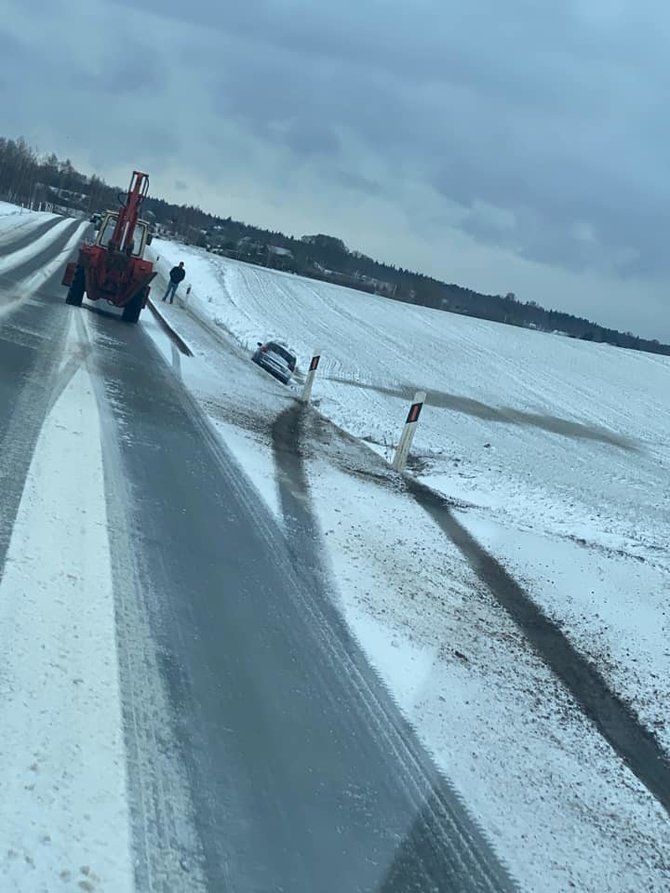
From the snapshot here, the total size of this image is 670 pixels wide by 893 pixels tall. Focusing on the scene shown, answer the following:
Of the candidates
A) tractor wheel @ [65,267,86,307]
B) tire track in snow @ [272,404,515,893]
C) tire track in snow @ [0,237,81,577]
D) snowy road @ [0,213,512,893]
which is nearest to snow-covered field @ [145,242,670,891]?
tire track in snow @ [272,404,515,893]

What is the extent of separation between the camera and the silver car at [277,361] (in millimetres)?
25170

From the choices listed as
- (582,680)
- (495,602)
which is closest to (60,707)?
(582,680)

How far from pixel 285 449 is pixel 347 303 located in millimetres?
68849

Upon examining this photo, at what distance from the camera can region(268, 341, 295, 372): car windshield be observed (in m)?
25.8

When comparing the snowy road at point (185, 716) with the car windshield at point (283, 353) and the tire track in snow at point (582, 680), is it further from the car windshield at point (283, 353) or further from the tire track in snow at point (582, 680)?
the car windshield at point (283, 353)

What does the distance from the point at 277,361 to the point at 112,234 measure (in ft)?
17.4

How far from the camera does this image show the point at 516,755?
550 cm

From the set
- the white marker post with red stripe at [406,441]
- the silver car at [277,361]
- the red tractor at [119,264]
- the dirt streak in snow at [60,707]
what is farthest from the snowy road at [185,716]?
the silver car at [277,361]

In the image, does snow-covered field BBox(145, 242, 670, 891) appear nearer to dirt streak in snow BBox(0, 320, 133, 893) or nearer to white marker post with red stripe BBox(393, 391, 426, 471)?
white marker post with red stripe BBox(393, 391, 426, 471)

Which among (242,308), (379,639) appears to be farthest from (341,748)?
(242,308)

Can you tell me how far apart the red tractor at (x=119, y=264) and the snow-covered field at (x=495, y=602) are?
1.67m

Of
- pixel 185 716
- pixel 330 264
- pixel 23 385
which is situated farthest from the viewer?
pixel 330 264

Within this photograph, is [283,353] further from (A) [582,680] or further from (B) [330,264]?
(B) [330,264]

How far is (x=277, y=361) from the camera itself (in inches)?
1006
